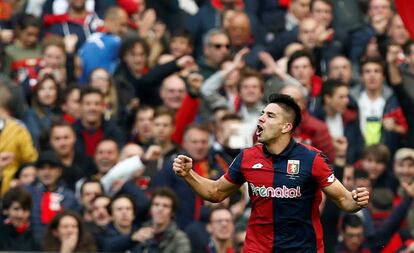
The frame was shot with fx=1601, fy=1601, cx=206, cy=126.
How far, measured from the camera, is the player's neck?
11.5 metres

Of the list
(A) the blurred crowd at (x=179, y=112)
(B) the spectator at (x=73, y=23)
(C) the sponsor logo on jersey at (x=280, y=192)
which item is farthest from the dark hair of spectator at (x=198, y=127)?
(C) the sponsor logo on jersey at (x=280, y=192)

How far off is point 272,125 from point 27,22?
7546 mm

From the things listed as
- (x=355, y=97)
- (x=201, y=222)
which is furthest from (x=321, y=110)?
(x=201, y=222)

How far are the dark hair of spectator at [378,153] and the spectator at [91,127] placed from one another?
2.66 m

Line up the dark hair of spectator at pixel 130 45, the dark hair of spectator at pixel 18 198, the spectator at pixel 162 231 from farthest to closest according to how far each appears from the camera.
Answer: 1. the dark hair of spectator at pixel 130 45
2. the dark hair of spectator at pixel 18 198
3. the spectator at pixel 162 231

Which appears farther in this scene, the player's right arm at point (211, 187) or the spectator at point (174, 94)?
the spectator at point (174, 94)

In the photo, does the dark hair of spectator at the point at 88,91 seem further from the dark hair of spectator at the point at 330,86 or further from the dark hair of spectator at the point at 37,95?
the dark hair of spectator at the point at 330,86

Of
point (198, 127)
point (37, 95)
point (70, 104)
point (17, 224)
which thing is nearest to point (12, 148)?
point (17, 224)

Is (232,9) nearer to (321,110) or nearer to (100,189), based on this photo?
(321,110)

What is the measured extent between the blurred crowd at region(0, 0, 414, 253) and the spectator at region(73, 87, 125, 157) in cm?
1

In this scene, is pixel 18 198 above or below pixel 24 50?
below

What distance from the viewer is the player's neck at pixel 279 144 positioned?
37.7 feet

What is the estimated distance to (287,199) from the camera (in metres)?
11.4

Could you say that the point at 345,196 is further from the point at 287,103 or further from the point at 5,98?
the point at 5,98
